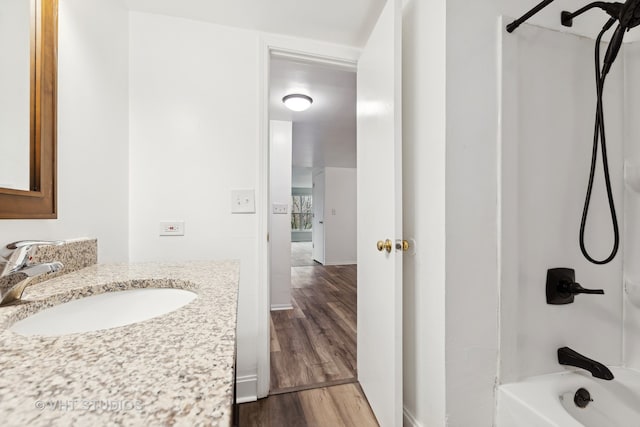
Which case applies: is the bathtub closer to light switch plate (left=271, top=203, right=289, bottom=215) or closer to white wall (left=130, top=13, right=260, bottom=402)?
white wall (left=130, top=13, right=260, bottom=402)

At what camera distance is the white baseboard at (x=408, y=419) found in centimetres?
118

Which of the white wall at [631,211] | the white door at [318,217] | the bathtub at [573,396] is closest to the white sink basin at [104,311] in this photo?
the bathtub at [573,396]

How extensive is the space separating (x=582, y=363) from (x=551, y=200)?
641mm

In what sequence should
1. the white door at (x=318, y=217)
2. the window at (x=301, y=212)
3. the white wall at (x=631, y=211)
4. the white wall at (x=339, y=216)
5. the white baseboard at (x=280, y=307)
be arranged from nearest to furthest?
the white wall at (x=631, y=211) < the white baseboard at (x=280, y=307) < the white wall at (x=339, y=216) < the white door at (x=318, y=217) < the window at (x=301, y=212)

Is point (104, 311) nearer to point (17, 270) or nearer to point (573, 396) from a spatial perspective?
point (17, 270)

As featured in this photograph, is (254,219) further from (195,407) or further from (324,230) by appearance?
(324,230)

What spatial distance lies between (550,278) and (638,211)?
0.53 m

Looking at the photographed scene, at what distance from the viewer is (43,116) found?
857 mm

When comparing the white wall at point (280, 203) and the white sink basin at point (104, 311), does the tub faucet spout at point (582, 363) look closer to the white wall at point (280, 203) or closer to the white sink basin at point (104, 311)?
the white sink basin at point (104, 311)

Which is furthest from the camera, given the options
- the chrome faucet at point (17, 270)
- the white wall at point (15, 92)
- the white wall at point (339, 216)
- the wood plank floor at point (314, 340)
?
the white wall at point (339, 216)

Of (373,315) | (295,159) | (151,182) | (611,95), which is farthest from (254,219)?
(295,159)

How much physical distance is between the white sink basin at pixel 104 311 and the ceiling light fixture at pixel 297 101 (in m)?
2.04

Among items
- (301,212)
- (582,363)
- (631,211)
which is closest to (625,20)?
(631,211)

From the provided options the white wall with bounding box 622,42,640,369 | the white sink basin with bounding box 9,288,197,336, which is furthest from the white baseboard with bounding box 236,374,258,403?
the white wall with bounding box 622,42,640,369
